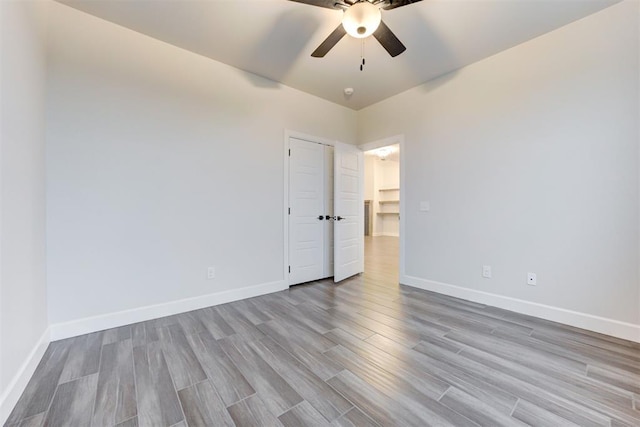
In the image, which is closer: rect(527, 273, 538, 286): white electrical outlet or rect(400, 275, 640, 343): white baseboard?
rect(400, 275, 640, 343): white baseboard

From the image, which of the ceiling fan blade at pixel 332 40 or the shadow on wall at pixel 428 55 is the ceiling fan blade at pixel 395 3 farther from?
the shadow on wall at pixel 428 55

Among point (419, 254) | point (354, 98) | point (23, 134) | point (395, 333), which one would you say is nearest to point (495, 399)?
point (395, 333)

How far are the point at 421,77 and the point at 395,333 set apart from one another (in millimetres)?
3091

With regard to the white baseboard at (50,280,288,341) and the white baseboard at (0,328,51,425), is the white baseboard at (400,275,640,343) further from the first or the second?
the white baseboard at (0,328,51,425)

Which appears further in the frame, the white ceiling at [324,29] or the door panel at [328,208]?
the door panel at [328,208]

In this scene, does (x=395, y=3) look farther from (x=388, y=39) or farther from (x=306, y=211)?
(x=306, y=211)

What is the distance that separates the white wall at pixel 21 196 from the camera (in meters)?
1.35

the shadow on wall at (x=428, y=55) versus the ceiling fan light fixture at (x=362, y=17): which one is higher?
the shadow on wall at (x=428, y=55)

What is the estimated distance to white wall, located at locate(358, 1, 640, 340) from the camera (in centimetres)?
212

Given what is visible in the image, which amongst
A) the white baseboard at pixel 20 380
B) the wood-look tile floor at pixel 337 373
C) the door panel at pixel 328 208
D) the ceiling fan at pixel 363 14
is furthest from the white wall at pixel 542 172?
the white baseboard at pixel 20 380

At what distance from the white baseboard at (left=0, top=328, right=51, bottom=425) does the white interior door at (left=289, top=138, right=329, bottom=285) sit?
2363mm

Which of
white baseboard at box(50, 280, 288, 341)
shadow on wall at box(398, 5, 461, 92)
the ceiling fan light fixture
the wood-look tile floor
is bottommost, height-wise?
the wood-look tile floor

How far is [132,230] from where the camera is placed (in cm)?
241

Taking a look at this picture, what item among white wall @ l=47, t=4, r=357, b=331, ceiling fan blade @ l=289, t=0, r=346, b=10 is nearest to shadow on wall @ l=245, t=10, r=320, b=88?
white wall @ l=47, t=4, r=357, b=331
